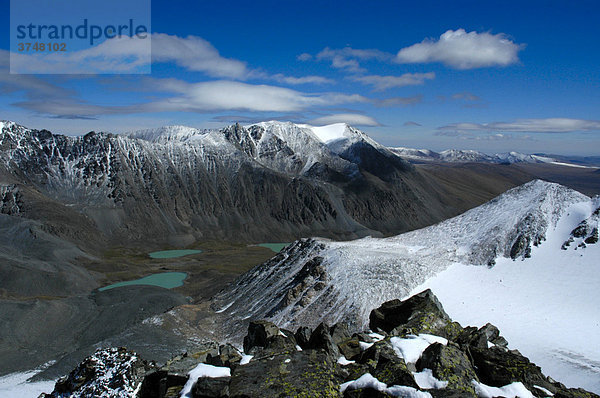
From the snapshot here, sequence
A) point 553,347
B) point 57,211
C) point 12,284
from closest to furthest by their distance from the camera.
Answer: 1. point 553,347
2. point 12,284
3. point 57,211

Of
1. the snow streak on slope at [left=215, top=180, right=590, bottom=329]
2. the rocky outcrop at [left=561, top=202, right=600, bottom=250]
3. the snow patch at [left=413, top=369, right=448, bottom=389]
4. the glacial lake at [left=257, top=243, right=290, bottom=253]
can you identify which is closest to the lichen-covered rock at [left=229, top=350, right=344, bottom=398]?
the snow patch at [left=413, top=369, right=448, bottom=389]

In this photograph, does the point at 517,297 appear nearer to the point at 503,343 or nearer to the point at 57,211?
the point at 503,343

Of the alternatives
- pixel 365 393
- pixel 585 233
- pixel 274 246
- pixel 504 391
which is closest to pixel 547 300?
pixel 585 233

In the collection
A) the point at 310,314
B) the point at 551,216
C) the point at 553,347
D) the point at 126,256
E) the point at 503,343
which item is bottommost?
the point at 126,256

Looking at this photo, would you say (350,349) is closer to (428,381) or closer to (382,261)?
(428,381)

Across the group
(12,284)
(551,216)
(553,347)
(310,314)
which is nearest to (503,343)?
(553,347)

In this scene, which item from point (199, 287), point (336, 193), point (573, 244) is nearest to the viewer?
point (573, 244)
